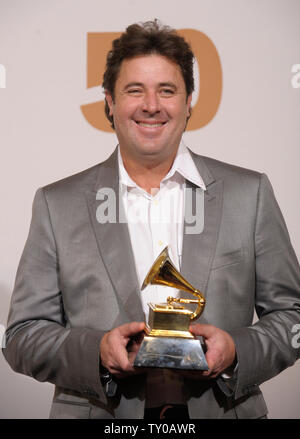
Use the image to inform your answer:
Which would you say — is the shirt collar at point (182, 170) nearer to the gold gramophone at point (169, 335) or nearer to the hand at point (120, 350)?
the gold gramophone at point (169, 335)

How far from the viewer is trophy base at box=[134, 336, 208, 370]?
1783mm

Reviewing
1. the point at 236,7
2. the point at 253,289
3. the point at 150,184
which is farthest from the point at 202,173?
the point at 236,7

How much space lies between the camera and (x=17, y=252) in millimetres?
3021

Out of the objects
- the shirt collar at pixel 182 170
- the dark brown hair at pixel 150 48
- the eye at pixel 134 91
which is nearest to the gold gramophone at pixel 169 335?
the shirt collar at pixel 182 170

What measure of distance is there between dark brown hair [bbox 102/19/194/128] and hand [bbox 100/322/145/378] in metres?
1.09

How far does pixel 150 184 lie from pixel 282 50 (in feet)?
3.69

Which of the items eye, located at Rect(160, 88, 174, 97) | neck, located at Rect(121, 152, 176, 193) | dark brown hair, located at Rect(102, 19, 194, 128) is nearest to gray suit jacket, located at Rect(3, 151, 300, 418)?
neck, located at Rect(121, 152, 176, 193)

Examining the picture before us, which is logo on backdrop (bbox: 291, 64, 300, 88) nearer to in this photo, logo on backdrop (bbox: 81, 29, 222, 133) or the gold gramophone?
logo on backdrop (bbox: 81, 29, 222, 133)

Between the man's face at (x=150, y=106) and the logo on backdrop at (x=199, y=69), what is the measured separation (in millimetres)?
668

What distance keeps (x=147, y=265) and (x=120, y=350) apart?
450 mm

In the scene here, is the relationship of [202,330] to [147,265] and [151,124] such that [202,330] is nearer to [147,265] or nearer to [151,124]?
[147,265]

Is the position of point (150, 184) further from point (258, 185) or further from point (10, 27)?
point (10, 27)

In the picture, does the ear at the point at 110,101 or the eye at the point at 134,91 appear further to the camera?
the ear at the point at 110,101

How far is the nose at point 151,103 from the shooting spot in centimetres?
222
